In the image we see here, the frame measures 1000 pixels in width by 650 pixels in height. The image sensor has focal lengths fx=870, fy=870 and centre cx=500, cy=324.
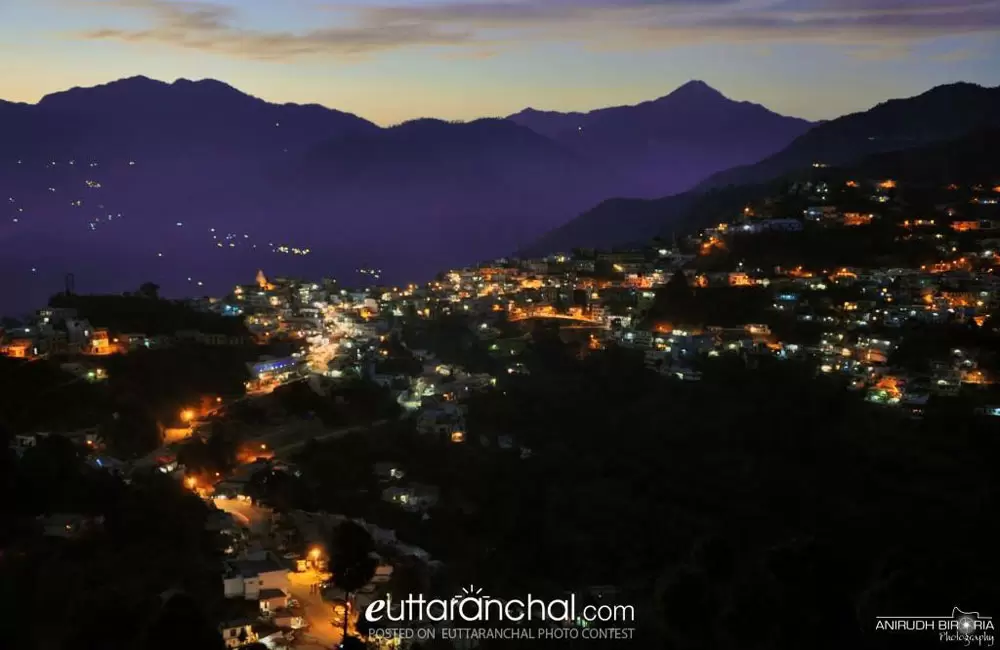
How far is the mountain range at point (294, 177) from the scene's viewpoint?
4366cm

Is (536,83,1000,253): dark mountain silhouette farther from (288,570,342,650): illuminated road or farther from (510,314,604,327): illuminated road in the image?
(288,570,342,650): illuminated road

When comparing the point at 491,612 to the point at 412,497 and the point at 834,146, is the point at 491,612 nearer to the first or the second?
the point at 412,497

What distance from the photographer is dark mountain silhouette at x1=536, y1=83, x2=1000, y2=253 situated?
49.4 meters

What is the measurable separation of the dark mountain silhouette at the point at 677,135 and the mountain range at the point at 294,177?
0.25 m

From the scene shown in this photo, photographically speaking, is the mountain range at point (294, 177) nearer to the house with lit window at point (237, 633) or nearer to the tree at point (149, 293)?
the tree at point (149, 293)

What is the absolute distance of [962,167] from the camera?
35625mm

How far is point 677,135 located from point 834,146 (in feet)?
143

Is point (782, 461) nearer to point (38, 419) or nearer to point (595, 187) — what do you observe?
point (38, 419)

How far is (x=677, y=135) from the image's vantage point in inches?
3826

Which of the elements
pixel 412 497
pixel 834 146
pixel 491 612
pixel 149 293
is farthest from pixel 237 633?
pixel 834 146

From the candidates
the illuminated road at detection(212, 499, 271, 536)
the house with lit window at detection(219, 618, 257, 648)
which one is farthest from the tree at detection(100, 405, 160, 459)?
the house with lit window at detection(219, 618, 257, 648)
